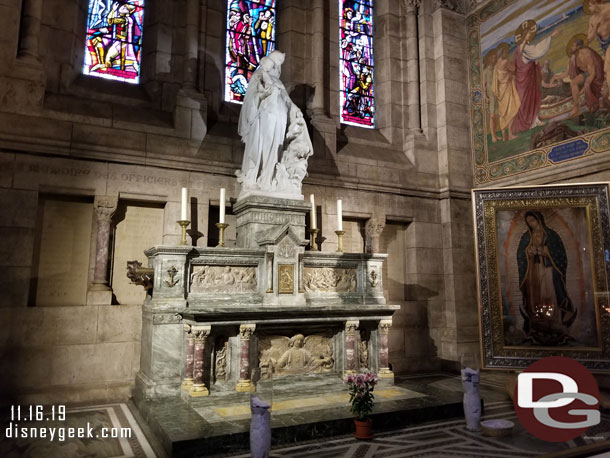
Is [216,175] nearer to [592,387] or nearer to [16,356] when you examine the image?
[16,356]

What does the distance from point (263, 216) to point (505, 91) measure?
235 inches

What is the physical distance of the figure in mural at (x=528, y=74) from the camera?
905 centimetres

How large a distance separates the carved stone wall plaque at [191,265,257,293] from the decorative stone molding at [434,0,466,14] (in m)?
7.66

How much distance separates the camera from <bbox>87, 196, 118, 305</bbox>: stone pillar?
7031 millimetres

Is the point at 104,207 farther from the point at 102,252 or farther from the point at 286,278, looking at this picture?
the point at 286,278

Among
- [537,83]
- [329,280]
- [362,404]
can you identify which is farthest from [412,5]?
[362,404]

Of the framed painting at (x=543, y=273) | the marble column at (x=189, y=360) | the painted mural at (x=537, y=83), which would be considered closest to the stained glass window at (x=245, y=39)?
the painted mural at (x=537, y=83)

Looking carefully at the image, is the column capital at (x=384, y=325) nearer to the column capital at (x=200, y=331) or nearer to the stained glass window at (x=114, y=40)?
the column capital at (x=200, y=331)

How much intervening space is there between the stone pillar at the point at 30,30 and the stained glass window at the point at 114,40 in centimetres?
88

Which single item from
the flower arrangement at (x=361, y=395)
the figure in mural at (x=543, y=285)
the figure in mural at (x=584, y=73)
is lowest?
the flower arrangement at (x=361, y=395)

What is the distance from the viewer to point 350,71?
34.2 feet

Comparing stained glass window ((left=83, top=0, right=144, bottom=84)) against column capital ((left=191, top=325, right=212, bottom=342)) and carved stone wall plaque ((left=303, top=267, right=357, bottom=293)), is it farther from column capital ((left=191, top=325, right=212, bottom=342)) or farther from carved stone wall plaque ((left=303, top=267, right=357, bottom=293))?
column capital ((left=191, top=325, right=212, bottom=342))

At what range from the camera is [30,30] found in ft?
23.7
